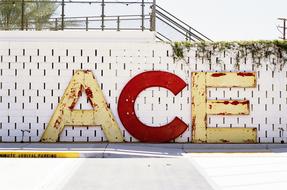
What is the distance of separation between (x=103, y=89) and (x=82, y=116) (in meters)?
1.05

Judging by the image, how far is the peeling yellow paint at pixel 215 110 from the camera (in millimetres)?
14828

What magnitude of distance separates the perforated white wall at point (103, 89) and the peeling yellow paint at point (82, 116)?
0.18 m

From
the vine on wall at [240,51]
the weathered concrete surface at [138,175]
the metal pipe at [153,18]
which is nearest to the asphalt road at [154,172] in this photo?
the weathered concrete surface at [138,175]

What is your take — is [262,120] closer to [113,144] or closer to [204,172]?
[113,144]

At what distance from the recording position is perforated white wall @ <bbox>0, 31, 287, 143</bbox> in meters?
14.8

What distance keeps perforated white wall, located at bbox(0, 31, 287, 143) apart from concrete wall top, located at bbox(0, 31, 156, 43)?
23.4 inches

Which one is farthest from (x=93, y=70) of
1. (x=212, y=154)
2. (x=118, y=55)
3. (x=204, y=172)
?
(x=204, y=172)

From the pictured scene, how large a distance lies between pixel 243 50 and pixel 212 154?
4050mm

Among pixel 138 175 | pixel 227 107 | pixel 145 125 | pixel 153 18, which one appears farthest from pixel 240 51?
pixel 138 175

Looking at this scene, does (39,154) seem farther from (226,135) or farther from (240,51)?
(240,51)

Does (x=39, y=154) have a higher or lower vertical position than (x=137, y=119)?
lower

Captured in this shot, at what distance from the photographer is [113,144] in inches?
559

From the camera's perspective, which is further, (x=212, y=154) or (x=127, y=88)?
(x=127, y=88)

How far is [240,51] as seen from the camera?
595 inches
